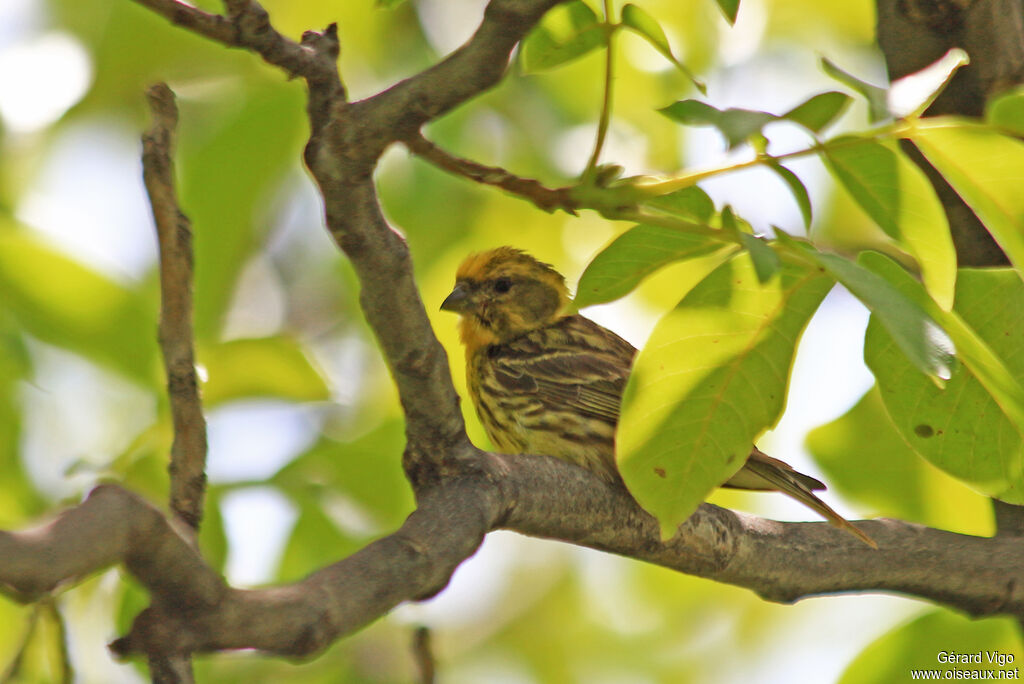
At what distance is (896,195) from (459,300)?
3.35 m

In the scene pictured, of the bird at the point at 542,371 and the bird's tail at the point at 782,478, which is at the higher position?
the bird at the point at 542,371

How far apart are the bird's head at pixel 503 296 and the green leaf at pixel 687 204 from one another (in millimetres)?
3002

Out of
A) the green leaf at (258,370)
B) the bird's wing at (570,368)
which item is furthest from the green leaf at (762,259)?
the bird's wing at (570,368)

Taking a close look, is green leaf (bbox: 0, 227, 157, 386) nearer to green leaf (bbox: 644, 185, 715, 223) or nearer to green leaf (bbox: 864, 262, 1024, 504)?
green leaf (bbox: 644, 185, 715, 223)

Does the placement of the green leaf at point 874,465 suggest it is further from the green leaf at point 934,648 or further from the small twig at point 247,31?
the small twig at point 247,31

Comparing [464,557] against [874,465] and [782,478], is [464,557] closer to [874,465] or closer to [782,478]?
[874,465]

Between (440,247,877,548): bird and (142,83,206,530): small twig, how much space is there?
197 cm

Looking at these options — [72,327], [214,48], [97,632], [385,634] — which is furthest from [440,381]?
[385,634]

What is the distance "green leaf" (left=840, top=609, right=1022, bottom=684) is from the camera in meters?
3.27

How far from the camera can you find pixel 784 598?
3.38 metres

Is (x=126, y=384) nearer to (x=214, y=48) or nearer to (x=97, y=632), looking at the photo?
(x=97, y=632)

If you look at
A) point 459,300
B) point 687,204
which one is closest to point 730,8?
point 687,204

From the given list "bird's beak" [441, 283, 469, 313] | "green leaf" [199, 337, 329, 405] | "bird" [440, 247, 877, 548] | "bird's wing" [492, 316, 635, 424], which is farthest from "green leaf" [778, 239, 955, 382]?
"bird's beak" [441, 283, 469, 313]

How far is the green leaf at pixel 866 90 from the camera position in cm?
199
